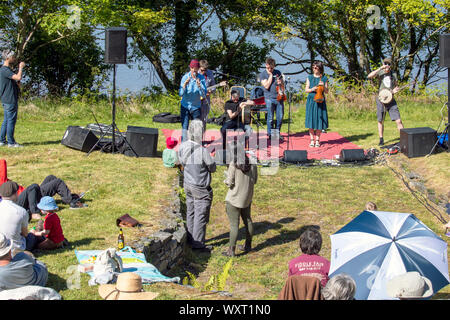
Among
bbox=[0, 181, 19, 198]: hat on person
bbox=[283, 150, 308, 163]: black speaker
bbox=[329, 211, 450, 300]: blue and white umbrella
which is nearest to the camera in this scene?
bbox=[329, 211, 450, 300]: blue and white umbrella

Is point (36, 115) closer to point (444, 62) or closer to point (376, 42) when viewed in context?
point (444, 62)

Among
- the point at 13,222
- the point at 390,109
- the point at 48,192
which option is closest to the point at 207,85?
the point at 390,109

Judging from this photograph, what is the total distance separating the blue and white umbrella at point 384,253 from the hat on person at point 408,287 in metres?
0.43

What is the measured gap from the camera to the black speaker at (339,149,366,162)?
12023 millimetres

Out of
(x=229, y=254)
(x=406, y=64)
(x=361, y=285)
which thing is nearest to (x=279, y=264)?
(x=229, y=254)

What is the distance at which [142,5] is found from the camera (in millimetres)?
23656

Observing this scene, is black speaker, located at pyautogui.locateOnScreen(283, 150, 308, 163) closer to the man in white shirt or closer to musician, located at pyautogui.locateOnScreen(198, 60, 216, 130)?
musician, located at pyautogui.locateOnScreen(198, 60, 216, 130)

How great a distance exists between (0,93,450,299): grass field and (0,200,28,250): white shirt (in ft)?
1.53

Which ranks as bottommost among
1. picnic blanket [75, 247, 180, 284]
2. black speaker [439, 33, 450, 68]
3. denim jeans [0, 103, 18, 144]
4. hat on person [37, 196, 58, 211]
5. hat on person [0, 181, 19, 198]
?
picnic blanket [75, 247, 180, 284]

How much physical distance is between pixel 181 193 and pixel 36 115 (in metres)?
6.77

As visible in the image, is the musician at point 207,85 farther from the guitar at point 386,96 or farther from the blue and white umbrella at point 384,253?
the blue and white umbrella at point 384,253

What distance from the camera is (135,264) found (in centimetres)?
671

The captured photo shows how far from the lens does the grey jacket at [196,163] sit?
7.93 meters

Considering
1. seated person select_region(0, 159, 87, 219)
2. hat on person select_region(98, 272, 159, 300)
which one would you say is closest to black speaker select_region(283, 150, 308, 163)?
seated person select_region(0, 159, 87, 219)
